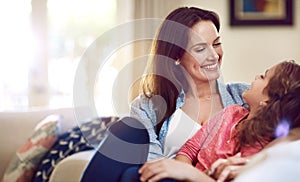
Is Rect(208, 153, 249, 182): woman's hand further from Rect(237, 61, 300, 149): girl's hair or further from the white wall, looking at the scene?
the white wall

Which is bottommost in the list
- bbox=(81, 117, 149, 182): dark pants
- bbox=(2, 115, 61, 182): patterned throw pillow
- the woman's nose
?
bbox=(2, 115, 61, 182): patterned throw pillow

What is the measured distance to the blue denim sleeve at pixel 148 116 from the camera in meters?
0.78

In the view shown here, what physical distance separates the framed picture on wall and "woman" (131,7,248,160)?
4.48ft

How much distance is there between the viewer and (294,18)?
2322 mm

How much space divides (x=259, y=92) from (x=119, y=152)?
22 cm

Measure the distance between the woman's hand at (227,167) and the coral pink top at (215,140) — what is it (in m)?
0.04

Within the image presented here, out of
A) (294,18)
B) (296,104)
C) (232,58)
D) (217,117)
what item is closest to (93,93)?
(217,117)

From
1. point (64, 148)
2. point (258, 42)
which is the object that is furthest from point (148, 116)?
point (258, 42)

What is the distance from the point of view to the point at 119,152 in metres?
0.68

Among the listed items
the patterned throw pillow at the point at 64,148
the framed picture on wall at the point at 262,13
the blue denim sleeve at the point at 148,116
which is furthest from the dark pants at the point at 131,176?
the framed picture on wall at the point at 262,13

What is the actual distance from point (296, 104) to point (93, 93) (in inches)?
13.2

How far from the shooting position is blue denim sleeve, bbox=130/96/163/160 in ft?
2.55

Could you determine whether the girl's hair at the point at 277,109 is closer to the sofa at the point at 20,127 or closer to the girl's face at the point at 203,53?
the girl's face at the point at 203,53

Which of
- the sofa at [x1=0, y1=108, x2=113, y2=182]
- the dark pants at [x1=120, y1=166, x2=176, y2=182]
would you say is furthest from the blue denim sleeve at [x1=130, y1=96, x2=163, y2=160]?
the sofa at [x1=0, y1=108, x2=113, y2=182]
